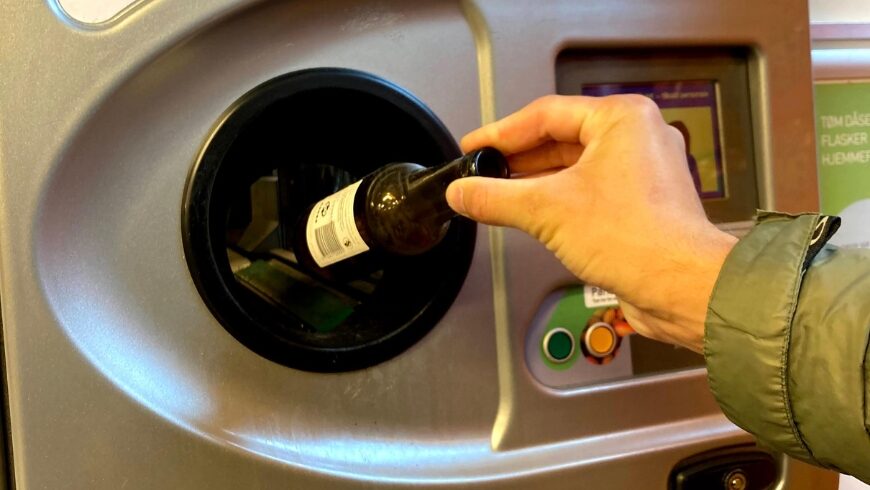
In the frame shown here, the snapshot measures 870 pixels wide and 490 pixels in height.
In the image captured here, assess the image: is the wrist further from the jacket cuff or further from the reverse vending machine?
the reverse vending machine

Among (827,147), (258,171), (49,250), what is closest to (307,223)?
(258,171)

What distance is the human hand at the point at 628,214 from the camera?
483mm

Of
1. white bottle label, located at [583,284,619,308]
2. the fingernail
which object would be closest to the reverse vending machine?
white bottle label, located at [583,284,619,308]

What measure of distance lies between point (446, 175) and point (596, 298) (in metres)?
0.24

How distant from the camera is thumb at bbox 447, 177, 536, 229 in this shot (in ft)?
1.62

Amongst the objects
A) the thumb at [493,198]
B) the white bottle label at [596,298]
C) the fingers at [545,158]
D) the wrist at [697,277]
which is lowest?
the white bottle label at [596,298]

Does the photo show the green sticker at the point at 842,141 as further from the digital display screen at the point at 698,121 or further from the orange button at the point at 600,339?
the orange button at the point at 600,339

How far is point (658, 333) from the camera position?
0.57 metres

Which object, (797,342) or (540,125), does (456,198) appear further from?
(797,342)

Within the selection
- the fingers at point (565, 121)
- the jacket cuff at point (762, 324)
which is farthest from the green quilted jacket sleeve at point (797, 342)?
the fingers at point (565, 121)

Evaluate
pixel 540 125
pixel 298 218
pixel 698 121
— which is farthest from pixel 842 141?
pixel 298 218

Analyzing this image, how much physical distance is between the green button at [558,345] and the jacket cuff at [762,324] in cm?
21

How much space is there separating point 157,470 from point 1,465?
0.11 meters

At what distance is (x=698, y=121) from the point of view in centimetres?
73
